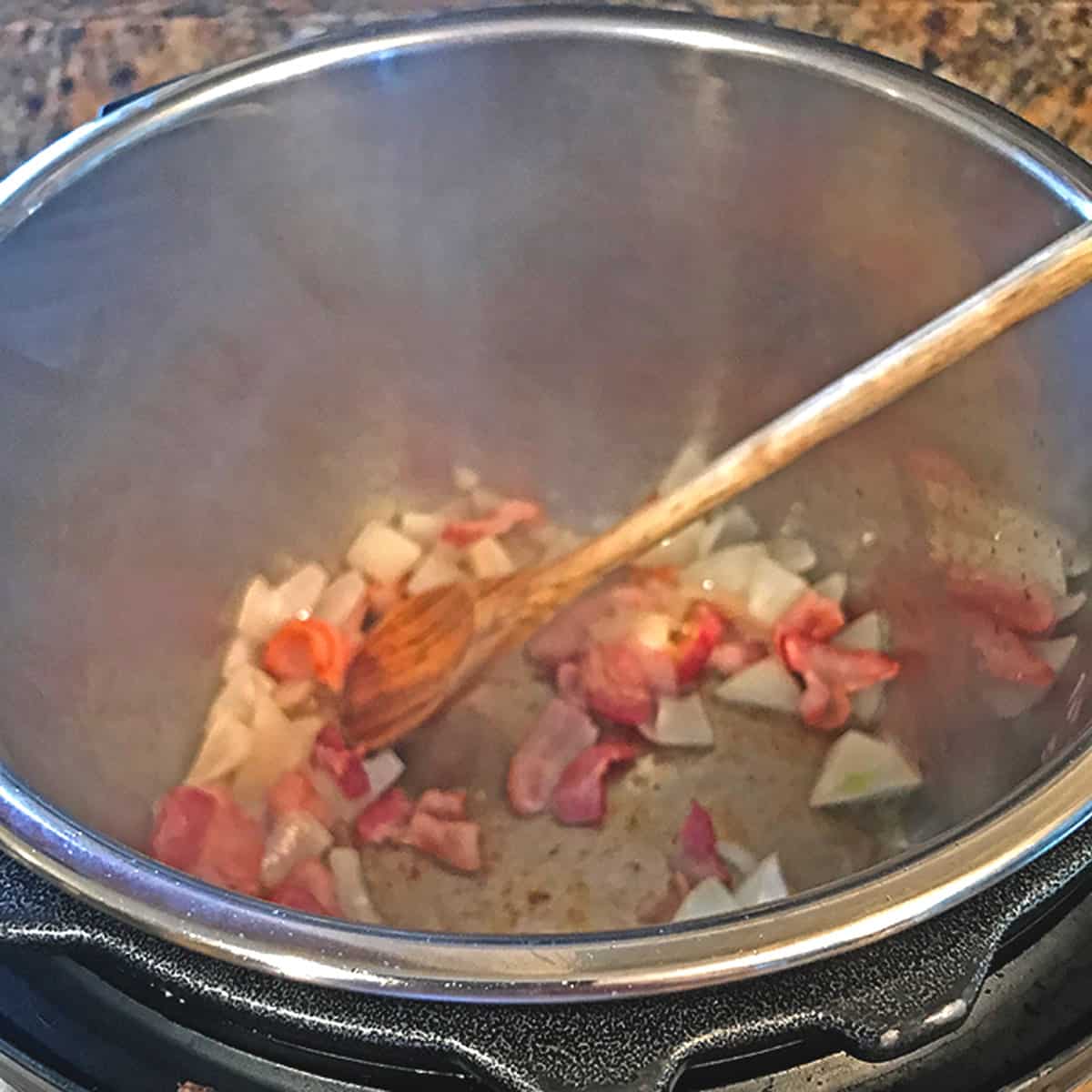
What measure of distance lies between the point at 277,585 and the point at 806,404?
0.46 metres

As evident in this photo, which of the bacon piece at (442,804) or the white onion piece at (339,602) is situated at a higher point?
the white onion piece at (339,602)

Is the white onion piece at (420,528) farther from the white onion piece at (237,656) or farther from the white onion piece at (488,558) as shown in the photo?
the white onion piece at (237,656)

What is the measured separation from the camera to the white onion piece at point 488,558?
3.63 ft

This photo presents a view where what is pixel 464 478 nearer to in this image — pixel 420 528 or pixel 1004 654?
pixel 420 528

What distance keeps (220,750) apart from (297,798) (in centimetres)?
7

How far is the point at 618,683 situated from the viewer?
105 cm

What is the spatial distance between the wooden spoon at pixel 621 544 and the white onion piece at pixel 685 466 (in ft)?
0.28

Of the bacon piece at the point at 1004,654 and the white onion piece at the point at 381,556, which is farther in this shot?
the white onion piece at the point at 381,556

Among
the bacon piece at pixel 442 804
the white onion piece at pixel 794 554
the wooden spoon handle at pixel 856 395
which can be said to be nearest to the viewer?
the wooden spoon handle at pixel 856 395

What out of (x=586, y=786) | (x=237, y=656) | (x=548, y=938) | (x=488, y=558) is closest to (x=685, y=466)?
(x=488, y=558)

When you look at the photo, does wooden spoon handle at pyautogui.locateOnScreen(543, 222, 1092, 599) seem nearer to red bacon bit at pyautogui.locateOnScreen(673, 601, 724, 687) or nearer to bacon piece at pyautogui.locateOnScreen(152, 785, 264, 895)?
red bacon bit at pyautogui.locateOnScreen(673, 601, 724, 687)

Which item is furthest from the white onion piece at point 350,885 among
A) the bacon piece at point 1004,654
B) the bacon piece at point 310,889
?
the bacon piece at point 1004,654

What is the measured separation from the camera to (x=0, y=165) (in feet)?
3.21

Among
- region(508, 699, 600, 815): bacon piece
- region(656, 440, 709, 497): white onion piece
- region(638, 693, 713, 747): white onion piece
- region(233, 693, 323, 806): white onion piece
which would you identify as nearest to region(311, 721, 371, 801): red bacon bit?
region(233, 693, 323, 806): white onion piece
